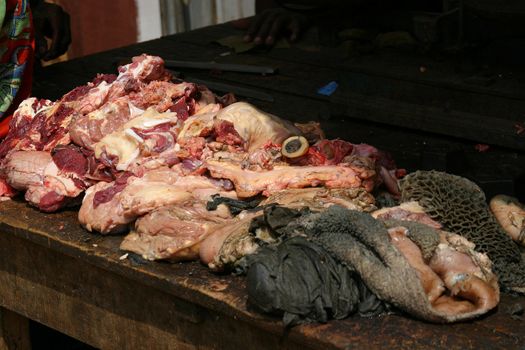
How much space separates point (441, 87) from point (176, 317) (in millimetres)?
2768

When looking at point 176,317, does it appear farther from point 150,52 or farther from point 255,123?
point 150,52

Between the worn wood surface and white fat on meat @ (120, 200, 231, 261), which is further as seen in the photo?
the worn wood surface

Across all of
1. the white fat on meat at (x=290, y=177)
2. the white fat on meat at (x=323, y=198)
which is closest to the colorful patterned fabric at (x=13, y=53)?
the white fat on meat at (x=290, y=177)

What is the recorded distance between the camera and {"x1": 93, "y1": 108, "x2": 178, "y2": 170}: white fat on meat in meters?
4.88

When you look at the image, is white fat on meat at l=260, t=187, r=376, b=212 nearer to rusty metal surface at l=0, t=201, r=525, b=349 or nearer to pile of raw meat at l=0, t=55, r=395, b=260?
pile of raw meat at l=0, t=55, r=395, b=260

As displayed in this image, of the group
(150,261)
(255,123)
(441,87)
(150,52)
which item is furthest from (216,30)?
(150,261)

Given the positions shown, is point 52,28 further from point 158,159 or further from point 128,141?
point 158,159

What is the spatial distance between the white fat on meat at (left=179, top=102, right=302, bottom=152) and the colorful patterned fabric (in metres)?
1.31

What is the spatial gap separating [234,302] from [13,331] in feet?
7.03

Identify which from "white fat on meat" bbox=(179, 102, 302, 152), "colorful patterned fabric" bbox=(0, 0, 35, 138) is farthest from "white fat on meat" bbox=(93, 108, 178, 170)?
"colorful patterned fabric" bbox=(0, 0, 35, 138)

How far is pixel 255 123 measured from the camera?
4.87 meters

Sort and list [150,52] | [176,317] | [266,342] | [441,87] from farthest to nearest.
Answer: [150,52] < [441,87] < [176,317] < [266,342]

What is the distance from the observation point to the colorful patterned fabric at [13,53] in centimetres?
568

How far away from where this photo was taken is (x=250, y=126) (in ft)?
16.0
